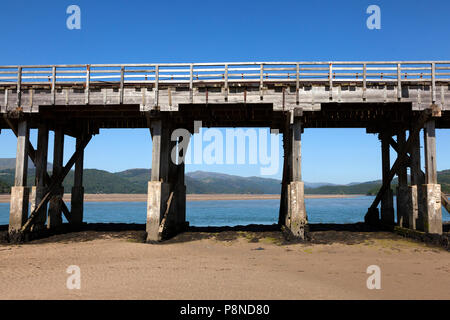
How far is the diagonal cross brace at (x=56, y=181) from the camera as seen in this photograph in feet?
64.0

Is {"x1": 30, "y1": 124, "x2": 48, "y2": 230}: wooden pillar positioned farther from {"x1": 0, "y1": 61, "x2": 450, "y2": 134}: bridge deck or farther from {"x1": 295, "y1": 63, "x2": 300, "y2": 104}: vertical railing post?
{"x1": 295, "y1": 63, "x2": 300, "y2": 104}: vertical railing post

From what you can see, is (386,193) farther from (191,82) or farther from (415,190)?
(191,82)

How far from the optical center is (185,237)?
1980cm

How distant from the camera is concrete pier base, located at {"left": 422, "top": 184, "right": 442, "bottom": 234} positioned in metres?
17.4

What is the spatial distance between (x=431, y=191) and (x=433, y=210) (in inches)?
37.4

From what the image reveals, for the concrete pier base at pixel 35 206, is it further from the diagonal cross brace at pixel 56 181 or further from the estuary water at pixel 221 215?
the estuary water at pixel 221 215

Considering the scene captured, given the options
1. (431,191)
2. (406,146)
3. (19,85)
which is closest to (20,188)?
(19,85)

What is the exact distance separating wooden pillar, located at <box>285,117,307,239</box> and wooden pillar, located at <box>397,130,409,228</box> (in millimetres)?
6804

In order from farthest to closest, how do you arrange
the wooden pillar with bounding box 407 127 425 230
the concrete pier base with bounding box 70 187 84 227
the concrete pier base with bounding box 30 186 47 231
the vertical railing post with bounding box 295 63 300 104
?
the concrete pier base with bounding box 70 187 84 227
the concrete pier base with bounding box 30 186 47 231
the wooden pillar with bounding box 407 127 425 230
the vertical railing post with bounding box 295 63 300 104

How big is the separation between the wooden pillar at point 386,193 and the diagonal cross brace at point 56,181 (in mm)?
20046

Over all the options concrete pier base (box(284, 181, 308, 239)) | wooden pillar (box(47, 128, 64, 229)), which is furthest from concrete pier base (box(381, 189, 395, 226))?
wooden pillar (box(47, 128, 64, 229))

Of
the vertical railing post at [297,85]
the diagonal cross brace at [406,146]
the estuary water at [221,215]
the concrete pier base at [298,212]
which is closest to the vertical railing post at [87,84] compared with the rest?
the vertical railing post at [297,85]
